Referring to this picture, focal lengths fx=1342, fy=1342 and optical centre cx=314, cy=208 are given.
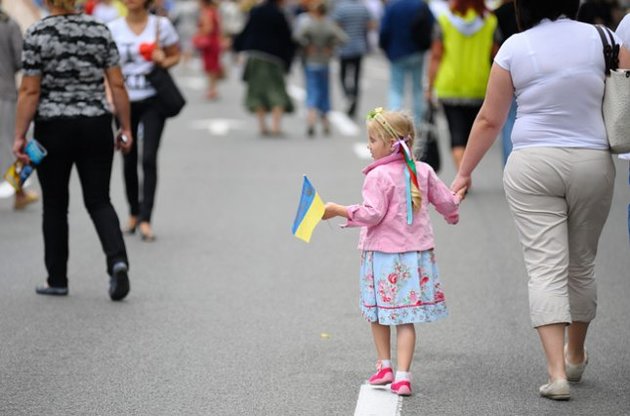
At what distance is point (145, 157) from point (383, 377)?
451cm

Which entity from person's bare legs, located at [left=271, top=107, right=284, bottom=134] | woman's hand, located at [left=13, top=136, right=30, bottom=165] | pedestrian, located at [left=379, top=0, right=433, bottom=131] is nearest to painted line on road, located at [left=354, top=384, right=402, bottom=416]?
woman's hand, located at [left=13, top=136, right=30, bottom=165]

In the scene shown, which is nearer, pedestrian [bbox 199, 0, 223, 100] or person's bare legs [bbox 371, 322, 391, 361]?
person's bare legs [bbox 371, 322, 391, 361]

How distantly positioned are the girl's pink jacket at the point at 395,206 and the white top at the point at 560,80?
468 mm

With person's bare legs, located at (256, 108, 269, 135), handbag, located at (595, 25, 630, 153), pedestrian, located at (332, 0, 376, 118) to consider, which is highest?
handbag, located at (595, 25, 630, 153)

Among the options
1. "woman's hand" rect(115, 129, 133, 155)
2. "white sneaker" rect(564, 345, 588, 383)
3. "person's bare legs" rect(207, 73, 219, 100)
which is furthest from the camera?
"person's bare legs" rect(207, 73, 219, 100)

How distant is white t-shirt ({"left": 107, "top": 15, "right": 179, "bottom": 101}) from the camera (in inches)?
376

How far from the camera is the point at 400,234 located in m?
5.64

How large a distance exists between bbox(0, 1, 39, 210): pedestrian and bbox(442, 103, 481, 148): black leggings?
12.0ft

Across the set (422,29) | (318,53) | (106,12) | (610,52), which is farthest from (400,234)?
(106,12)

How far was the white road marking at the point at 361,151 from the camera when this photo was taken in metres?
15.2

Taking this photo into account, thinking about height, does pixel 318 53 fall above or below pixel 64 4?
below

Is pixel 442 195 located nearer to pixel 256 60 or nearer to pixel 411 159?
pixel 411 159

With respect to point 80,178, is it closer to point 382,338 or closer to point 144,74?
point 144,74

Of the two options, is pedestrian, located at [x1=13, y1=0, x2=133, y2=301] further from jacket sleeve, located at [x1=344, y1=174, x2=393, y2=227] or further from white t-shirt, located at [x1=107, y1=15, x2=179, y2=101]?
jacket sleeve, located at [x1=344, y1=174, x2=393, y2=227]
